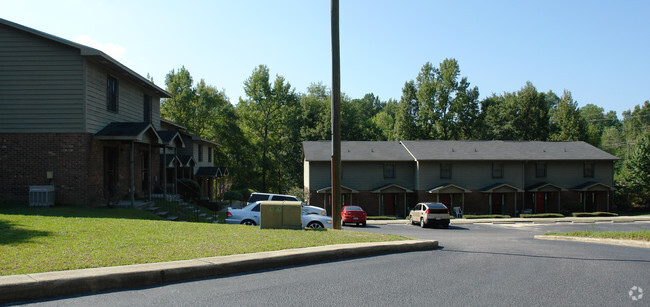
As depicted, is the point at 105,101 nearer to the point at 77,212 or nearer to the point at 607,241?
the point at 77,212

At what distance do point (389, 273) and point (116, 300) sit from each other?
4.37 metres

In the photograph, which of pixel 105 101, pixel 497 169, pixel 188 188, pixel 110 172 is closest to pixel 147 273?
pixel 105 101

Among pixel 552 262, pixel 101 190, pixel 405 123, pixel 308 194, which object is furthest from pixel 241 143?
pixel 552 262

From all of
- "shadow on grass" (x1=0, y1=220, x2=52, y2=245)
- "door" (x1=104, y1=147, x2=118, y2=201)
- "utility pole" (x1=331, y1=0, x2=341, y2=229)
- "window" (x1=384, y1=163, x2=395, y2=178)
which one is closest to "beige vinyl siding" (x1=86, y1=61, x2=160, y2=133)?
"door" (x1=104, y1=147, x2=118, y2=201)

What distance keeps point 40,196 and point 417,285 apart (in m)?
16.0

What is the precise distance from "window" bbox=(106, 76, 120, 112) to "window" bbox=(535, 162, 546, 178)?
132 ft

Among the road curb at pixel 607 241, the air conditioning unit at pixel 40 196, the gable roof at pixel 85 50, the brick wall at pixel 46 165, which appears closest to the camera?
the road curb at pixel 607 241

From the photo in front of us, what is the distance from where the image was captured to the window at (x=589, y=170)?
47562mm

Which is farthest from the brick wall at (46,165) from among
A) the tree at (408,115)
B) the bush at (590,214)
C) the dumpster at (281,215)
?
the tree at (408,115)

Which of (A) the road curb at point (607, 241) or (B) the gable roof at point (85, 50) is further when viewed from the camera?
(B) the gable roof at point (85, 50)

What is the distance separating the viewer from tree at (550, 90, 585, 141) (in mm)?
69375

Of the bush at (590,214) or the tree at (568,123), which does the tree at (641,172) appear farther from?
the tree at (568,123)

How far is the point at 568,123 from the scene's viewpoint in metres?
70.1

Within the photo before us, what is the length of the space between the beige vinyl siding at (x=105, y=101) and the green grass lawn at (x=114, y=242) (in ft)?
21.6
